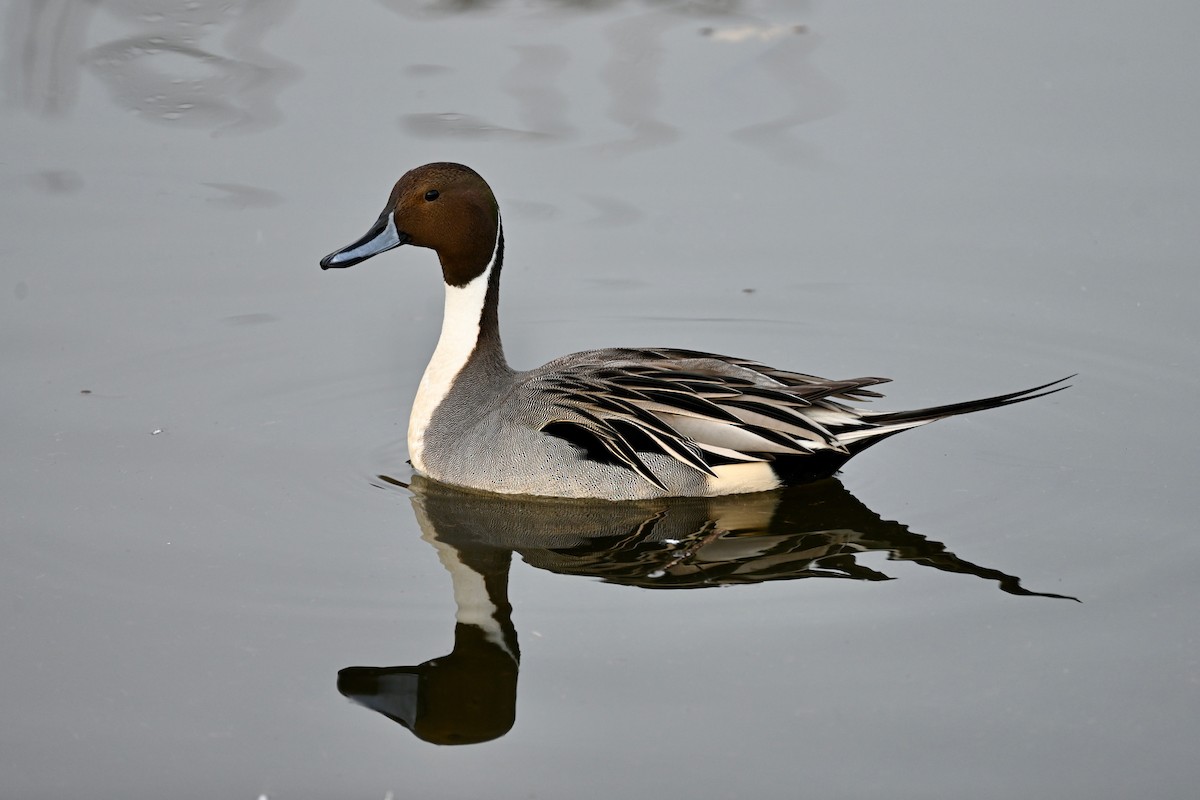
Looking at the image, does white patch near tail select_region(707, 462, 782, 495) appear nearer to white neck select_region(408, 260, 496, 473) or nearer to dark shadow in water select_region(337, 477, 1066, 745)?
dark shadow in water select_region(337, 477, 1066, 745)

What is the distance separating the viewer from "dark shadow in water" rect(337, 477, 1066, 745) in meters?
5.60

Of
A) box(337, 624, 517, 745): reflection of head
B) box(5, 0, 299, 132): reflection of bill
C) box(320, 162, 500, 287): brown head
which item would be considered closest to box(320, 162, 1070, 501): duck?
box(320, 162, 500, 287): brown head

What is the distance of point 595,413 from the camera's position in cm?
721

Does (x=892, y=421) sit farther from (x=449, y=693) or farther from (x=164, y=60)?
(x=164, y=60)

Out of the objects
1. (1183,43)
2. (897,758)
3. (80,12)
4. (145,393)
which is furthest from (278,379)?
(1183,43)

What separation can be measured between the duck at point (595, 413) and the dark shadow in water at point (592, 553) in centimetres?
12

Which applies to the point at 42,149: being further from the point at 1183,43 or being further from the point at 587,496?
the point at 1183,43

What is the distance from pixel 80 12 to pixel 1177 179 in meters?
7.64

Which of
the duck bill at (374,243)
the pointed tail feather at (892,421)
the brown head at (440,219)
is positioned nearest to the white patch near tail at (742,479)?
the pointed tail feather at (892,421)

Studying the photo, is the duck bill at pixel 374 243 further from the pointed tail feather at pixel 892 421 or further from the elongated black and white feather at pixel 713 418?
the pointed tail feather at pixel 892 421

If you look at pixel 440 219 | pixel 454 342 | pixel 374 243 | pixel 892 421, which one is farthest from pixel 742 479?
pixel 374 243

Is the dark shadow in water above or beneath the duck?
beneath

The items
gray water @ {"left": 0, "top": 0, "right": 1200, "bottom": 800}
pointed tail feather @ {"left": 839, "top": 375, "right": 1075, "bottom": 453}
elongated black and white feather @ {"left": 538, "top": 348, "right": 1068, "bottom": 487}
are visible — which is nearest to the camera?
gray water @ {"left": 0, "top": 0, "right": 1200, "bottom": 800}

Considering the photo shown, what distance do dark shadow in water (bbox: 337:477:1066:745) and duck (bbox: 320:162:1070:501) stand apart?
12 centimetres
